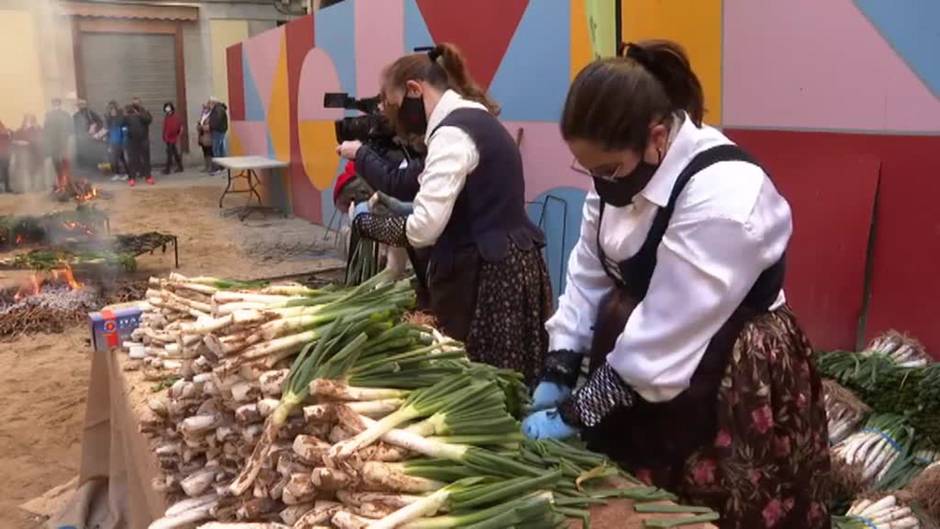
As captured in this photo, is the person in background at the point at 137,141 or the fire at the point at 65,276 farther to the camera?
the person in background at the point at 137,141

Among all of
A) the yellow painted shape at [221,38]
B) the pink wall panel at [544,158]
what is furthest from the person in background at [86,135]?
the pink wall panel at [544,158]

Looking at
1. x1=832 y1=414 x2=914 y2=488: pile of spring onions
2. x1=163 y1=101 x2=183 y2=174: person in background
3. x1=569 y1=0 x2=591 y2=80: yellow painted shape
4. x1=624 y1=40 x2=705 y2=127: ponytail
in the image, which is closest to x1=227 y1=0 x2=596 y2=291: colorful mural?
x1=569 y1=0 x2=591 y2=80: yellow painted shape

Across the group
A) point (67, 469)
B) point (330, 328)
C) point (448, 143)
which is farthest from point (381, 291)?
point (67, 469)

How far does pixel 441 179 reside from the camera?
3.03m

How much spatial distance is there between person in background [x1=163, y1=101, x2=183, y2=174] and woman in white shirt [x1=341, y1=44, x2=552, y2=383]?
1823cm

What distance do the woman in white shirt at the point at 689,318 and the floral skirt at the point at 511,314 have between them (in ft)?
4.21

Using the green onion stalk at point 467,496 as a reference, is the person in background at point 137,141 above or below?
above

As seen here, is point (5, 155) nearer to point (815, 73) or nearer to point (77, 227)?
point (77, 227)

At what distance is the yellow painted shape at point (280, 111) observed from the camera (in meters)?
12.7

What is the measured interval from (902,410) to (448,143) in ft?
6.81

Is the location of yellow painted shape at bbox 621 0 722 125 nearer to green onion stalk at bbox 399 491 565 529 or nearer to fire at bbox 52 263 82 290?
green onion stalk at bbox 399 491 565 529

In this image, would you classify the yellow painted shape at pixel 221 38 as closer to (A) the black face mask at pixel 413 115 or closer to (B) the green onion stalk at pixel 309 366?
(A) the black face mask at pixel 413 115

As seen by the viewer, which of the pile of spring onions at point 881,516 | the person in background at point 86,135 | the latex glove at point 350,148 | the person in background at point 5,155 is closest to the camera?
the pile of spring onions at point 881,516

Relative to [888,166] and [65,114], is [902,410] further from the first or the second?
[65,114]
